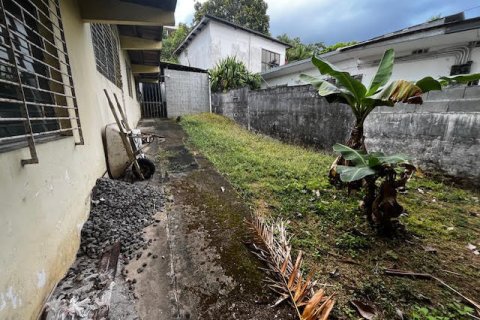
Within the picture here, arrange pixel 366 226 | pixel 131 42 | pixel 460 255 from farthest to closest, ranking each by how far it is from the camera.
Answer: pixel 131 42 → pixel 366 226 → pixel 460 255

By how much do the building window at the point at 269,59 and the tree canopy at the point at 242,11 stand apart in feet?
19.5

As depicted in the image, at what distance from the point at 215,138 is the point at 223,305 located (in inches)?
237

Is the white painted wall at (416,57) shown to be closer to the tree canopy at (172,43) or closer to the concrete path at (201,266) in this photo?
the concrete path at (201,266)

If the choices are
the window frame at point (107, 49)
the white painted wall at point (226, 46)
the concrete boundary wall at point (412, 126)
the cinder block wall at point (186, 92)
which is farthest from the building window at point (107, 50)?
the white painted wall at point (226, 46)

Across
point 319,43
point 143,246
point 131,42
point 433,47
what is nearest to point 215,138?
point 131,42

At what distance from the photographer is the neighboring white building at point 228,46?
14.9 meters

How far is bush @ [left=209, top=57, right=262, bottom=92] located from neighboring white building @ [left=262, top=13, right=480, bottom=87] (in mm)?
5574

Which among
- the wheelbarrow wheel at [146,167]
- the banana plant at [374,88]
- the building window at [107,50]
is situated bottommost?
the wheelbarrow wheel at [146,167]

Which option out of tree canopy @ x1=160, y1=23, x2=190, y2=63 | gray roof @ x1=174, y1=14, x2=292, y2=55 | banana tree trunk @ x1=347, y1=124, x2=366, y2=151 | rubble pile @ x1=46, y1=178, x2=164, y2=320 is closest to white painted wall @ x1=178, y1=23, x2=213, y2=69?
gray roof @ x1=174, y1=14, x2=292, y2=55

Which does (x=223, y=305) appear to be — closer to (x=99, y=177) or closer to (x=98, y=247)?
(x=98, y=247)

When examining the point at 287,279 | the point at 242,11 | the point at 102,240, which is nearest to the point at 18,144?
the point at 102,240

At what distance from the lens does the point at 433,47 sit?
19.9 ft

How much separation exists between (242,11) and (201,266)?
84.2 feet

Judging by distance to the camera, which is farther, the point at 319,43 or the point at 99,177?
the point at 319,43
